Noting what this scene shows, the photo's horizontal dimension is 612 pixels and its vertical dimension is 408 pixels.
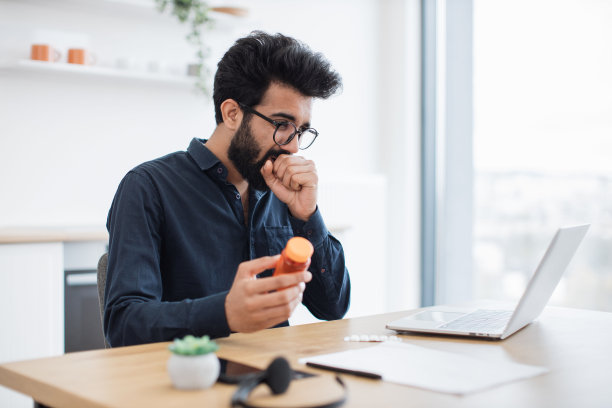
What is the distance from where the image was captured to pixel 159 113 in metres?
3.18

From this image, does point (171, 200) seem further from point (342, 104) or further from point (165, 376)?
point (342, 104)

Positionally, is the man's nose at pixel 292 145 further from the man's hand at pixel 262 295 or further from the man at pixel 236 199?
the man's hand at pixel 262 295

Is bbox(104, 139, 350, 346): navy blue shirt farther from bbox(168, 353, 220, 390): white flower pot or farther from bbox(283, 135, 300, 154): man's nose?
bbox(168, 353, 220, 390): white flower pot

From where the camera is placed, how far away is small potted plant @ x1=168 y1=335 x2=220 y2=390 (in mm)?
760

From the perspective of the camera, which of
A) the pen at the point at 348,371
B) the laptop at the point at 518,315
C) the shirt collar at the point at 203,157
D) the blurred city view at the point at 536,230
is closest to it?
the pen at the point at 348,371

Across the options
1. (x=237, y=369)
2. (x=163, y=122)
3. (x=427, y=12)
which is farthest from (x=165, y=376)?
(x=427, y=12)

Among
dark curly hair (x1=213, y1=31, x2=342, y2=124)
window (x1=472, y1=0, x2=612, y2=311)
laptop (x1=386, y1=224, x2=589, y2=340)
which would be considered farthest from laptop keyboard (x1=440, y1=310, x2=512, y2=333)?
window (x1=472, y1=0, x2=612, y2=311)

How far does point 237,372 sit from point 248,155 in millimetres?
834

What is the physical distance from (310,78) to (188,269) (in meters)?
0.57

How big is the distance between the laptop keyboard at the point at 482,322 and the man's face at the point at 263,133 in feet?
1.99

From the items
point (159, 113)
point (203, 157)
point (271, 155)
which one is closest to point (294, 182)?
point (271, 155)

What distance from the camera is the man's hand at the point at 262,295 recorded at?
977mm

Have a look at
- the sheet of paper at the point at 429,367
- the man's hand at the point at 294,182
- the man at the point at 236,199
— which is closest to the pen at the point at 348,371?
the sheet of paper at the point at 429,367

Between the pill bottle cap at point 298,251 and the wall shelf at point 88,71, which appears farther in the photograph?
the wall shelf at point 88,71
